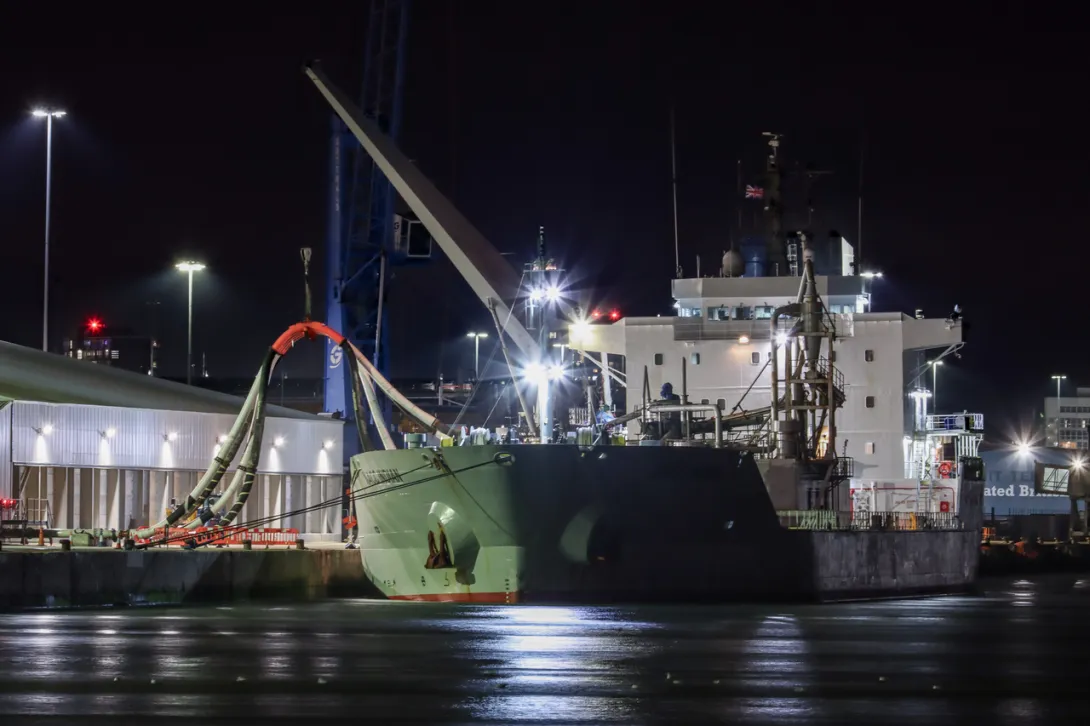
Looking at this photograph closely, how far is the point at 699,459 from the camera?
34.6 m

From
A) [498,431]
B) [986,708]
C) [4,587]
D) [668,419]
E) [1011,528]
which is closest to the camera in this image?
[986,708]

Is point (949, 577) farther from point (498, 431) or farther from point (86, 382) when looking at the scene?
point (86, 382)

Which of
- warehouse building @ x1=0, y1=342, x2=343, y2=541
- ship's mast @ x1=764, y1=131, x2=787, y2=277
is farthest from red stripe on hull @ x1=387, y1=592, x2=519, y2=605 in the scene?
ship's mast @ x1=764, y1=131, x2=787, y2=277

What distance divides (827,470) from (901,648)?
14649 millimetres

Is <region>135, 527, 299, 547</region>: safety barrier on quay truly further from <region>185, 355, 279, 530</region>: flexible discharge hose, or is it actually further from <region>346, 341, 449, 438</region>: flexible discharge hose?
<region>346, 341, 449, 438</region>: flexible discharge hose

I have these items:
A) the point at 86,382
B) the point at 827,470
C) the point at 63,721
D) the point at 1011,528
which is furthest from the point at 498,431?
the point at 1011,528

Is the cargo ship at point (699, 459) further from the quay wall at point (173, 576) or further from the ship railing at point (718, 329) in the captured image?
the quay wall at point (173, 576)

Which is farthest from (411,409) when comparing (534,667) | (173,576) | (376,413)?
(534,667)

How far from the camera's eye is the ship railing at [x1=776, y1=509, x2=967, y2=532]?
1565 inches

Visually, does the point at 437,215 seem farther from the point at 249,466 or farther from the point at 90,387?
the point at 249,466

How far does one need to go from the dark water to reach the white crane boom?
1603 centimetres

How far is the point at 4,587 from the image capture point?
101 ft

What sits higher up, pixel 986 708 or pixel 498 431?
pixel 498 431

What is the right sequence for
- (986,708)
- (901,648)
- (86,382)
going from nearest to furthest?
(986,708) < (901,648) < (86,382)
